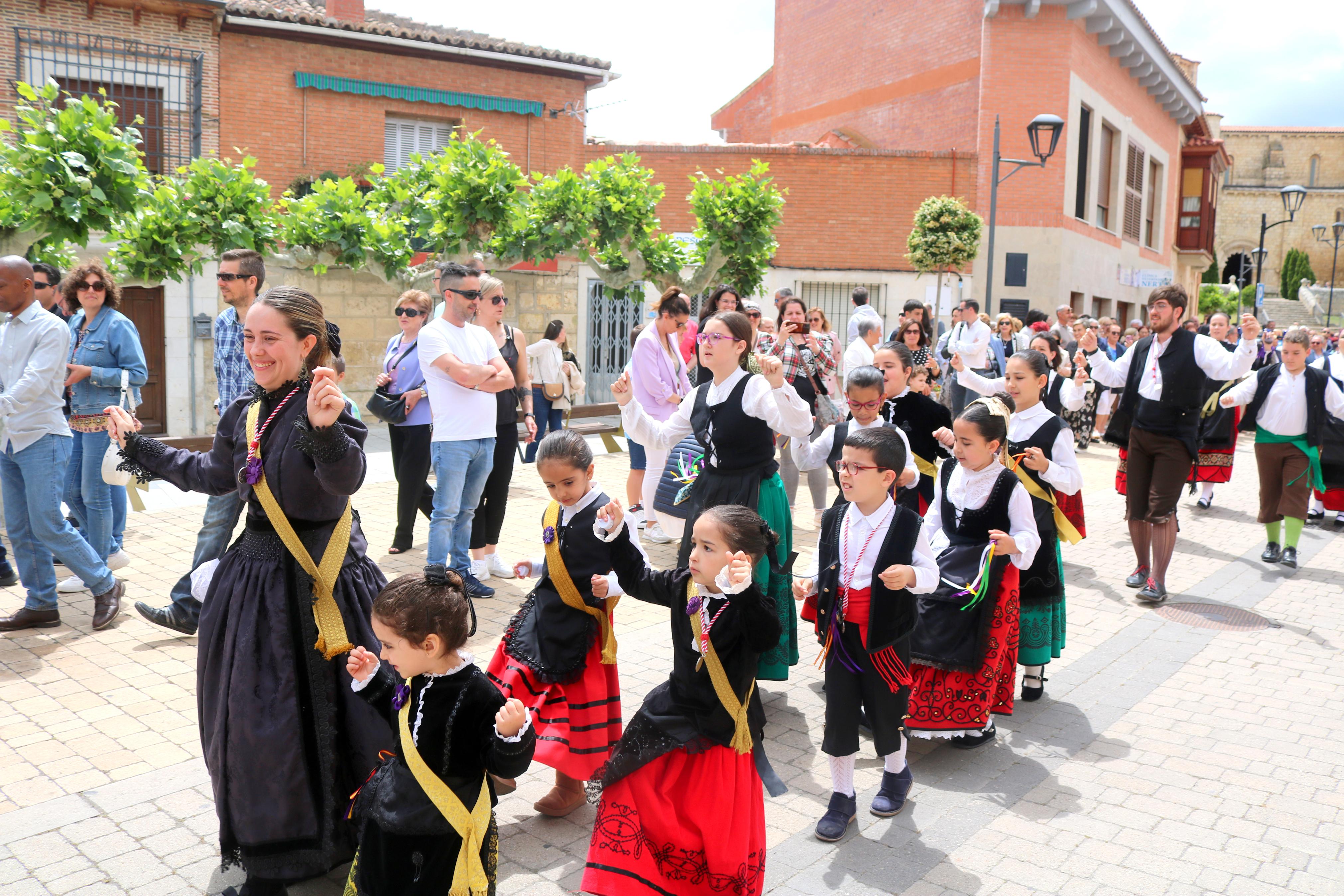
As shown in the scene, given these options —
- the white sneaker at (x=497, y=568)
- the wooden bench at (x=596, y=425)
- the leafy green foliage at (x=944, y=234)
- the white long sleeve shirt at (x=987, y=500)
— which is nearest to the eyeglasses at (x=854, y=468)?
the white long sleeve shirt at (x=987, y=500)

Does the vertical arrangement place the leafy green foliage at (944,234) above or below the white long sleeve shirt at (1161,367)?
above

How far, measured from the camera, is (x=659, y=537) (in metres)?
8.50

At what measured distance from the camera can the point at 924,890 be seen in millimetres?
3527

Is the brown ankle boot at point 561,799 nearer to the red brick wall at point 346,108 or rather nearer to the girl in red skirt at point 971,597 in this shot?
the girl in red skirt at point 971,597

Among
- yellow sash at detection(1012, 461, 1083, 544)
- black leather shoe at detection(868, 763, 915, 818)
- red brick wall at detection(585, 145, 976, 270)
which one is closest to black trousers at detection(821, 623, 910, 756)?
black leather shoe at detection(868, 763, 915, 818)

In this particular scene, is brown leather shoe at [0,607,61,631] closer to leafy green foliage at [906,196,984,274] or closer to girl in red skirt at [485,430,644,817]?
girl in red skirt at [485,430,644,817]

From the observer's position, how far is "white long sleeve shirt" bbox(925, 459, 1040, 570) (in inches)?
177

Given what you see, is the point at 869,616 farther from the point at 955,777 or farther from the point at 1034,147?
the point at 1034,147

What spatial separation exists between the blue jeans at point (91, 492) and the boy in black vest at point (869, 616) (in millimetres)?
4723

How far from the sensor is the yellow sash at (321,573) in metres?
3.19

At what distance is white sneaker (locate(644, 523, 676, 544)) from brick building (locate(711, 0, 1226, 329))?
50.0 ft

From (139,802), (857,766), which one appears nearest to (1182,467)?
(857,766)

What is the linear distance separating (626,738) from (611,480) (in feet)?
26.4

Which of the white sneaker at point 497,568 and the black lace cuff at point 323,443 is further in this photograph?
the white sneaker at point 497,568
